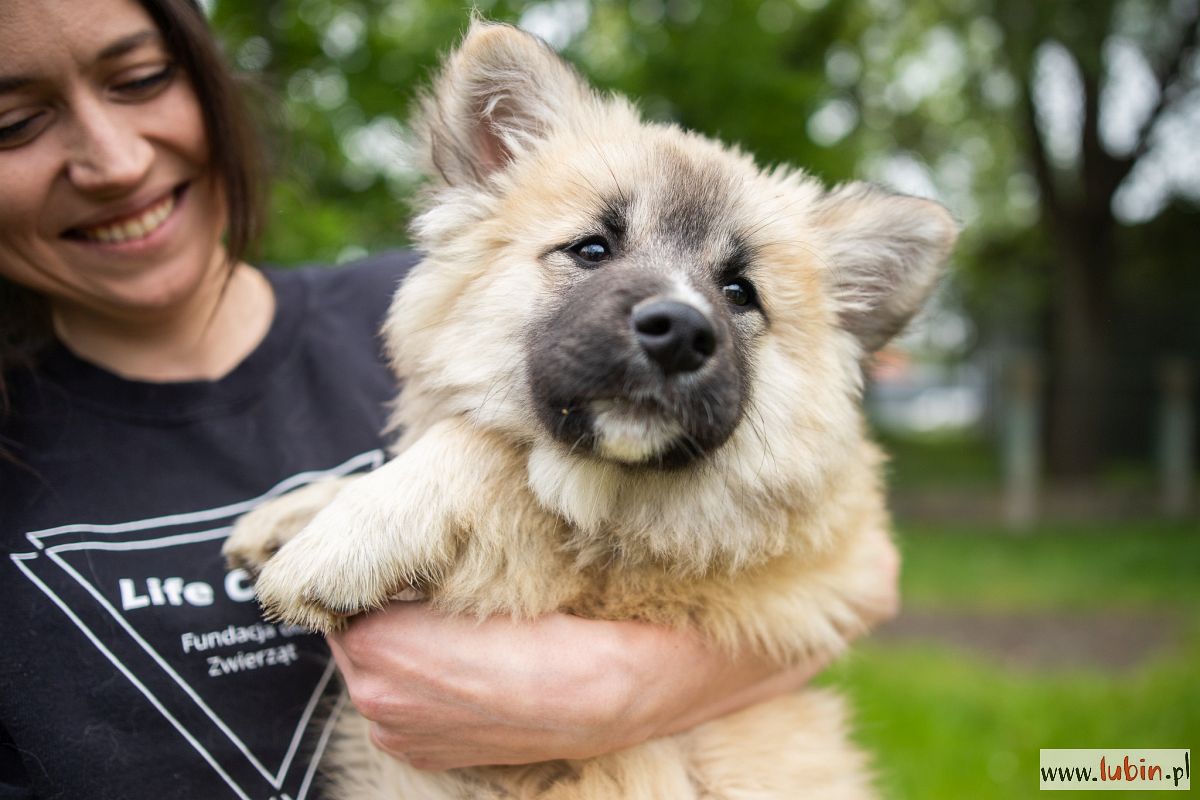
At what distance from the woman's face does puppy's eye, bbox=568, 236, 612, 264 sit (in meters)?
1.10

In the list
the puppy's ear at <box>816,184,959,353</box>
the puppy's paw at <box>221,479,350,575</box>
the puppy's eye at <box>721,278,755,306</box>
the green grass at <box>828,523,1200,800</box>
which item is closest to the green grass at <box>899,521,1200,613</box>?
the green grass at <box>828,523,1200,800</box>

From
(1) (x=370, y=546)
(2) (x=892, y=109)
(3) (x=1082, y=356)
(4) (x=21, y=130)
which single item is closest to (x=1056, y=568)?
(3) (x=1082, y=356)

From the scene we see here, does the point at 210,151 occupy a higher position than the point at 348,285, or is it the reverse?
the point at 210,151

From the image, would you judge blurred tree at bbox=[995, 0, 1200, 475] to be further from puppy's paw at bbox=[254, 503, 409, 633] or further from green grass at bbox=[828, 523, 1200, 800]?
puppy's paw at bbox=[254, 503, 409, 633]

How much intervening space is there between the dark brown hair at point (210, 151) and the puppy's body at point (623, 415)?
1.86ft

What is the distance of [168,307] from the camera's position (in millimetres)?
2701

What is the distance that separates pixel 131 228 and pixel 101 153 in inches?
9.4

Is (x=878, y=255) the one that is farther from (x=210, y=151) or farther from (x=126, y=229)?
(x=126, y=229)

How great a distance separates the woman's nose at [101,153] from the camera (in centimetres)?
238

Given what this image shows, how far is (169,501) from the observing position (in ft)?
8.07

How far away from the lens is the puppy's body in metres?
2.32

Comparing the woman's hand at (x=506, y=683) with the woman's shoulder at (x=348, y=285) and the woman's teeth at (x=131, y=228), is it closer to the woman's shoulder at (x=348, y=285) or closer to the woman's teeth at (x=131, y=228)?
the woman's shoulder at (x=348, y=285)

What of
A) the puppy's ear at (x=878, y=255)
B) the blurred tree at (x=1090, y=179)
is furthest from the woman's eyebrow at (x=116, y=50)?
the blurred tree at (x=1090, y=179)

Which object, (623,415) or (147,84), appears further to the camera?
(147,84)
